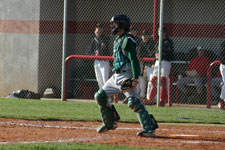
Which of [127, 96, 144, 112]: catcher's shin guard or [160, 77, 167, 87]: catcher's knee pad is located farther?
[160, 77, 167, 87]: catcher's knee pad

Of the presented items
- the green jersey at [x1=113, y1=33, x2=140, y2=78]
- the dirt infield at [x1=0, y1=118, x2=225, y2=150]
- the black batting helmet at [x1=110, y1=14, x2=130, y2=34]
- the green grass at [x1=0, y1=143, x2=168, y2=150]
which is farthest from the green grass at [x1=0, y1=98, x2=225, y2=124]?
the green grass at [x1=0, y1=143, x2=168, y2=150]

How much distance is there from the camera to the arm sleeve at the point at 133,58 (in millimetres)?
8188

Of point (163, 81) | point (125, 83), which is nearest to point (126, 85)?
point (125, 83)

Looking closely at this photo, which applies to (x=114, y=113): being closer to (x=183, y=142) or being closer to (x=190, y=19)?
(x=183, y=142)

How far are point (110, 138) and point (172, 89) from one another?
8.00 m

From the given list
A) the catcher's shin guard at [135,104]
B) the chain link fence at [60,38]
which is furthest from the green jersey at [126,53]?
the chain link fence at [60,38]

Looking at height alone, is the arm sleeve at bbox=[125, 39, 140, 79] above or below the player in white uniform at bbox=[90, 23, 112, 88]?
above

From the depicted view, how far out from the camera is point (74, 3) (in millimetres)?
17469

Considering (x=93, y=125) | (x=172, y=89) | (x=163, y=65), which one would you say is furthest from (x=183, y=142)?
(x=172, y=89)

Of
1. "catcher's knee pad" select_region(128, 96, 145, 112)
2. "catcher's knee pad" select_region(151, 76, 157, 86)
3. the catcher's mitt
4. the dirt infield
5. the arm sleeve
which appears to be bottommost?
"catcher's knee pad" select_region(151, 76, 157, 86)

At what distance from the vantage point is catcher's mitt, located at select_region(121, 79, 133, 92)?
8.19 meters

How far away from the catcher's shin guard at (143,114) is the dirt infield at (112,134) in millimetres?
173

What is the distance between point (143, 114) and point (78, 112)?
3.85m

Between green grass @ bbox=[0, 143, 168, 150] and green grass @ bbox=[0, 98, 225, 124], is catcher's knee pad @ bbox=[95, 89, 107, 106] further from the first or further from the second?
green grass @ bbox=[0, 98, 225, 124]
